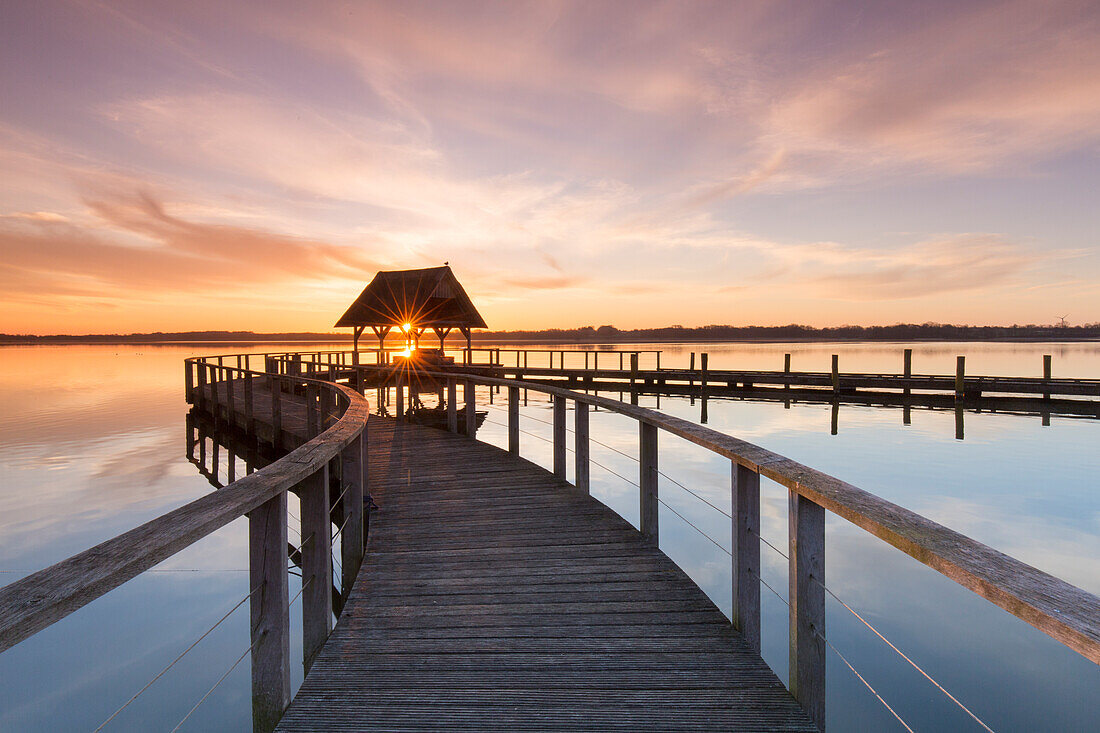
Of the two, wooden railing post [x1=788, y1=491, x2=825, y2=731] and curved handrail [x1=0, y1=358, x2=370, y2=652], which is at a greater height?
curved handrail [x1=0, y1=358, x2=370, y2=652]

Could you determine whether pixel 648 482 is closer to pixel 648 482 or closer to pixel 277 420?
pixel 648 482

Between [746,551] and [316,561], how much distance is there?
211 cm

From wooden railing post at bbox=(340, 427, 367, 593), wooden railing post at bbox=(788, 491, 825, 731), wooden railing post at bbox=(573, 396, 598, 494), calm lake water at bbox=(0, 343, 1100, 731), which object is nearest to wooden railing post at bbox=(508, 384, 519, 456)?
calm lake water at bbox=(0, 343, 1100, 731)

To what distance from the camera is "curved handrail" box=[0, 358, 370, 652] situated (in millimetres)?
1037

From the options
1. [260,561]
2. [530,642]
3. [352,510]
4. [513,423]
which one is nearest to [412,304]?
[513,423]

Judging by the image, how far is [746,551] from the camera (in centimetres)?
254

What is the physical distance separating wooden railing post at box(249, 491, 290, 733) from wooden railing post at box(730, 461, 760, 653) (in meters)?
1.97

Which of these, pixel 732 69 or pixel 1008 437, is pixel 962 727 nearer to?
pixel 732 69

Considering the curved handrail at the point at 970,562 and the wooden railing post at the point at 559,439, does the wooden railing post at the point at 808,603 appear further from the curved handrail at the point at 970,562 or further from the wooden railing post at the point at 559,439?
the wooden railing post at the point at 559,439

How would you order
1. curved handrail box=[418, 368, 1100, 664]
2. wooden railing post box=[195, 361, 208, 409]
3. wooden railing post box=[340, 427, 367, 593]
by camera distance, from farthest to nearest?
wooden railing post box=[195, 361, 208, 409] < wooden railing post box=[340, 427, 367, 593] < curved handrail box=[418, 368, 1100, 664]

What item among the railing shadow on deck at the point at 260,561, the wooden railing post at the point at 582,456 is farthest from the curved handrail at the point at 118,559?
the wooden railing post at the point at 582,456

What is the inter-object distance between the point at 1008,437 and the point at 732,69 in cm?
1176

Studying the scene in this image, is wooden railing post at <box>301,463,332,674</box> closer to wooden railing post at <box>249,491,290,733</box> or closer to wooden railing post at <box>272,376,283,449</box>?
wooden railing post at <box>249,491,290,733</box>

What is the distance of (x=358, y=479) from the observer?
11.9 ft
